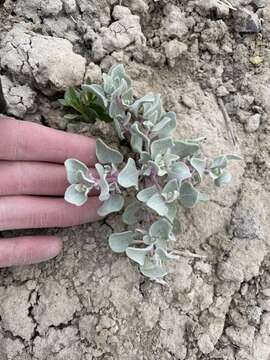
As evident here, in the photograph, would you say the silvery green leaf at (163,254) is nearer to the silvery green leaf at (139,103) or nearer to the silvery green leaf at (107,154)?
the silvery green leaf at (107,154)

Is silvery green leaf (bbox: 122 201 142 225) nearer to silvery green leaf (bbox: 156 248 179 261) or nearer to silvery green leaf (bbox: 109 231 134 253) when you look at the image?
silvery green leaf (bbox: 109 231 134 253)

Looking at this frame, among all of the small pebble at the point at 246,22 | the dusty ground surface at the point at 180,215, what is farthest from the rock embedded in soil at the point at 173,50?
the small pebble at the point at 246,22

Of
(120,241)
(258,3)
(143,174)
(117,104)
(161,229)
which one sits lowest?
(120,241)

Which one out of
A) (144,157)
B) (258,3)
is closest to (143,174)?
(144,157)

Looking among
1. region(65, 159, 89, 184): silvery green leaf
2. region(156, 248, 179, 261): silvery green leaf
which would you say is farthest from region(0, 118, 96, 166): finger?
region(156, 248, 179, 261): silvery green leaf

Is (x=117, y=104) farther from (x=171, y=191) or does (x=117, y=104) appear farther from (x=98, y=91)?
(x=171, y=191)
